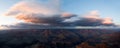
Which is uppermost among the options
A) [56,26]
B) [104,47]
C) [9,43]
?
[56,26]

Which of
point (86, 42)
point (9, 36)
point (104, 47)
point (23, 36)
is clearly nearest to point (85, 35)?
point (86, 42)

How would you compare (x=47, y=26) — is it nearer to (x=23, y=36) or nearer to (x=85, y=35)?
(x=23, y=36)

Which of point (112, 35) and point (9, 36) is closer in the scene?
point (112, 35)

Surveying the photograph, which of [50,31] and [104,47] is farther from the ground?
[50,31]

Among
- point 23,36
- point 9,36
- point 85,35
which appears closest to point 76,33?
point 85,35

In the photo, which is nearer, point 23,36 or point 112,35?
point 112,35

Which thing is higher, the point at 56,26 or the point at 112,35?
the point at 56,26

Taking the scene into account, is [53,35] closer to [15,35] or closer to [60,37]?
[60,37]

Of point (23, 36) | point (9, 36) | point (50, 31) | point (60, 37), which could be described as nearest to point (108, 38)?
point (60, 37)
